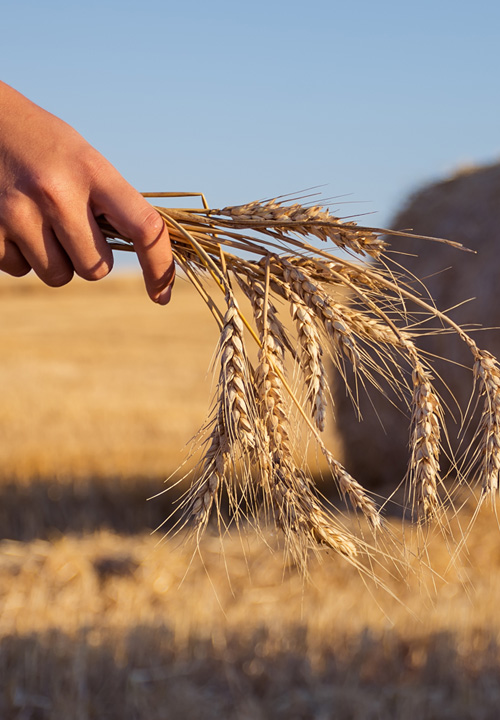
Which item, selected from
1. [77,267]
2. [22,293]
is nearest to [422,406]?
[77,267]

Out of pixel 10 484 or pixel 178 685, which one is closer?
pixel 178 685

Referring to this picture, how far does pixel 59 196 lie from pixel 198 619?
243 centimetres

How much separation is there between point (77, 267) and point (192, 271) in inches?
7.7

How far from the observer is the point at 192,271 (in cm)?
131

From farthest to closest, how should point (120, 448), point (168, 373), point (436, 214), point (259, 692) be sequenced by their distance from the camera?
1. point (168, 373)
2. point (120, 448)
3. point (436, 214)
4. point (259, 692)

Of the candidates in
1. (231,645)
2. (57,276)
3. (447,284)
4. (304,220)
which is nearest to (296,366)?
(304,220)

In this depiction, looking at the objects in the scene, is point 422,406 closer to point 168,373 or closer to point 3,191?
point 3,191

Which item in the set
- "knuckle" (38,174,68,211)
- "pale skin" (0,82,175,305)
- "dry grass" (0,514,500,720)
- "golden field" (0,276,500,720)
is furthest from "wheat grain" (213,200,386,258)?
"dry grass" (0,514,500,720)

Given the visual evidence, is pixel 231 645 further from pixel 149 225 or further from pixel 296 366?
pixel 149 225

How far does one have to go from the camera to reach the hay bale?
4.39 meters

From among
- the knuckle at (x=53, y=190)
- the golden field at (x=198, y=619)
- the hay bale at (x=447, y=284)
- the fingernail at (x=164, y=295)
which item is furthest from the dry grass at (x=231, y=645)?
the knuckle at (x=53, y=190)

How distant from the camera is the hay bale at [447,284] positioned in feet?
14.4

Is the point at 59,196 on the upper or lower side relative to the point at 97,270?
upper

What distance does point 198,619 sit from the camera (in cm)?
319
